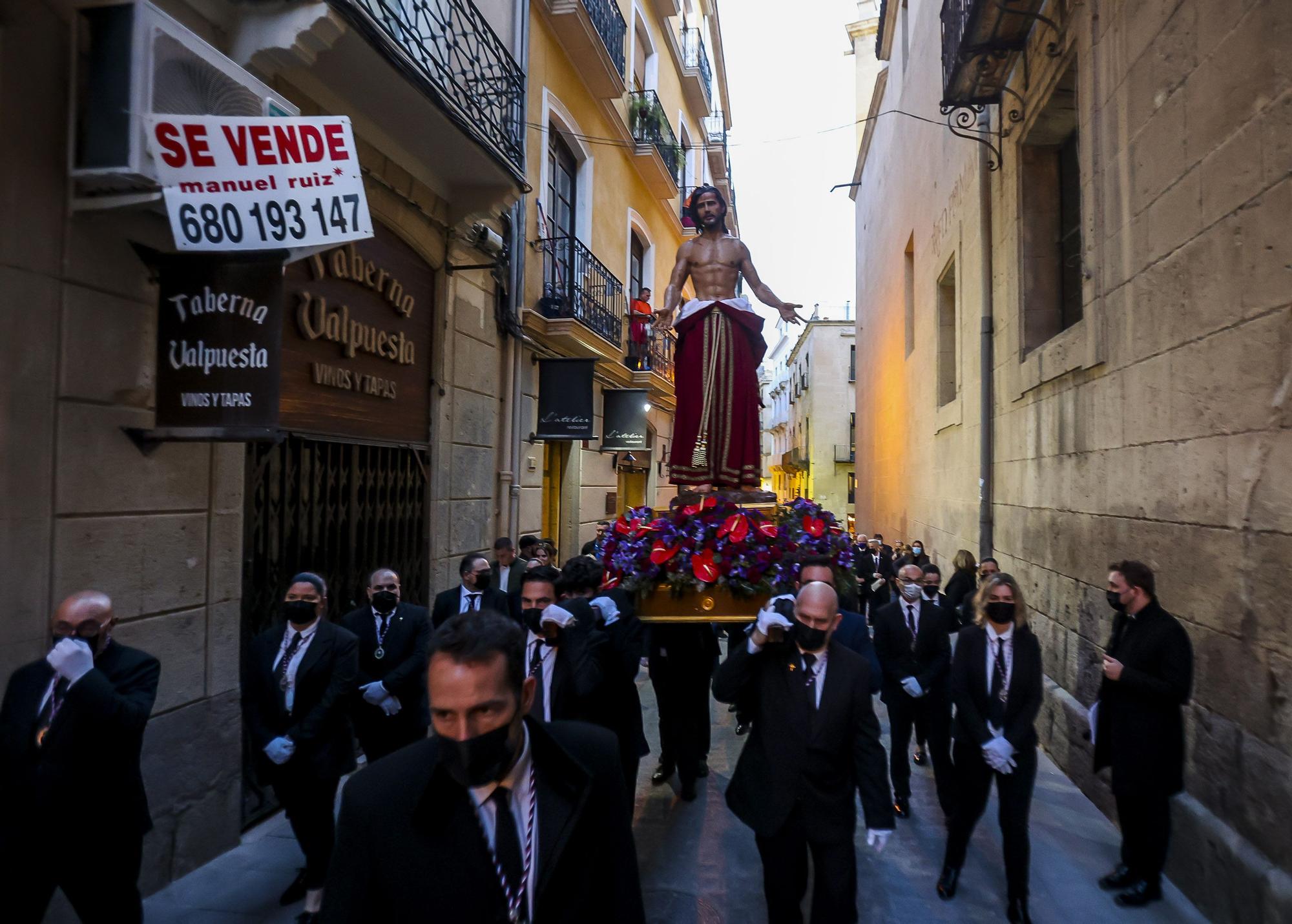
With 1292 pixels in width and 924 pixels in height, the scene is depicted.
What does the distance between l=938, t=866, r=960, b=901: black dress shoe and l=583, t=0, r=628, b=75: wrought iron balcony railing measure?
11122mm

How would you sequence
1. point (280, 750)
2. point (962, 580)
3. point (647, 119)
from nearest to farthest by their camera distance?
point (280, 750)
point (962, 580)
point (647, 119)

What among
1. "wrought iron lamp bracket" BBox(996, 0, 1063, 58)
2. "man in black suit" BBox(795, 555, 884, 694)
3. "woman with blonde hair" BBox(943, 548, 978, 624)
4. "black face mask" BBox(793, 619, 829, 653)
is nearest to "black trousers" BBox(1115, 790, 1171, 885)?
"man in black suit" BBox(795, 555, 884, 694)

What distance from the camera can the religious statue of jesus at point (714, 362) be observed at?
5676mm

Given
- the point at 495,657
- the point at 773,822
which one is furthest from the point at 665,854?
the point at 495,657

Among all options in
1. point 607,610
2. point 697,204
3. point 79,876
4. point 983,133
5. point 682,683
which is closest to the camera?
point 79,876

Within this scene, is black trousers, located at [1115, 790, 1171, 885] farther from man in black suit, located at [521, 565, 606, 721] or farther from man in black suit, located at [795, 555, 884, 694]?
man in black suit, located at [521, 565, 606, 721]

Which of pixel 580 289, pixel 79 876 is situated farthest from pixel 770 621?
pixel 580 289

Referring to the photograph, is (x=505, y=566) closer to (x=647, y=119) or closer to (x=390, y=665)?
(x=390, y=665)

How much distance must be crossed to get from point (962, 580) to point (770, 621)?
17.3 ft

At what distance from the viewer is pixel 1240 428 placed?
4160 millimetres

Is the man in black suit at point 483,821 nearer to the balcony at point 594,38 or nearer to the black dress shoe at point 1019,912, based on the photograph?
the black dress shoe at point 1019,912

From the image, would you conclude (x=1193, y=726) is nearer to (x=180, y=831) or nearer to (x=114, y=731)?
(x=114, y=731)

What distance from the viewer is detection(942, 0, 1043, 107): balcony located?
282 inches

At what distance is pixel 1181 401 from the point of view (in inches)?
190
